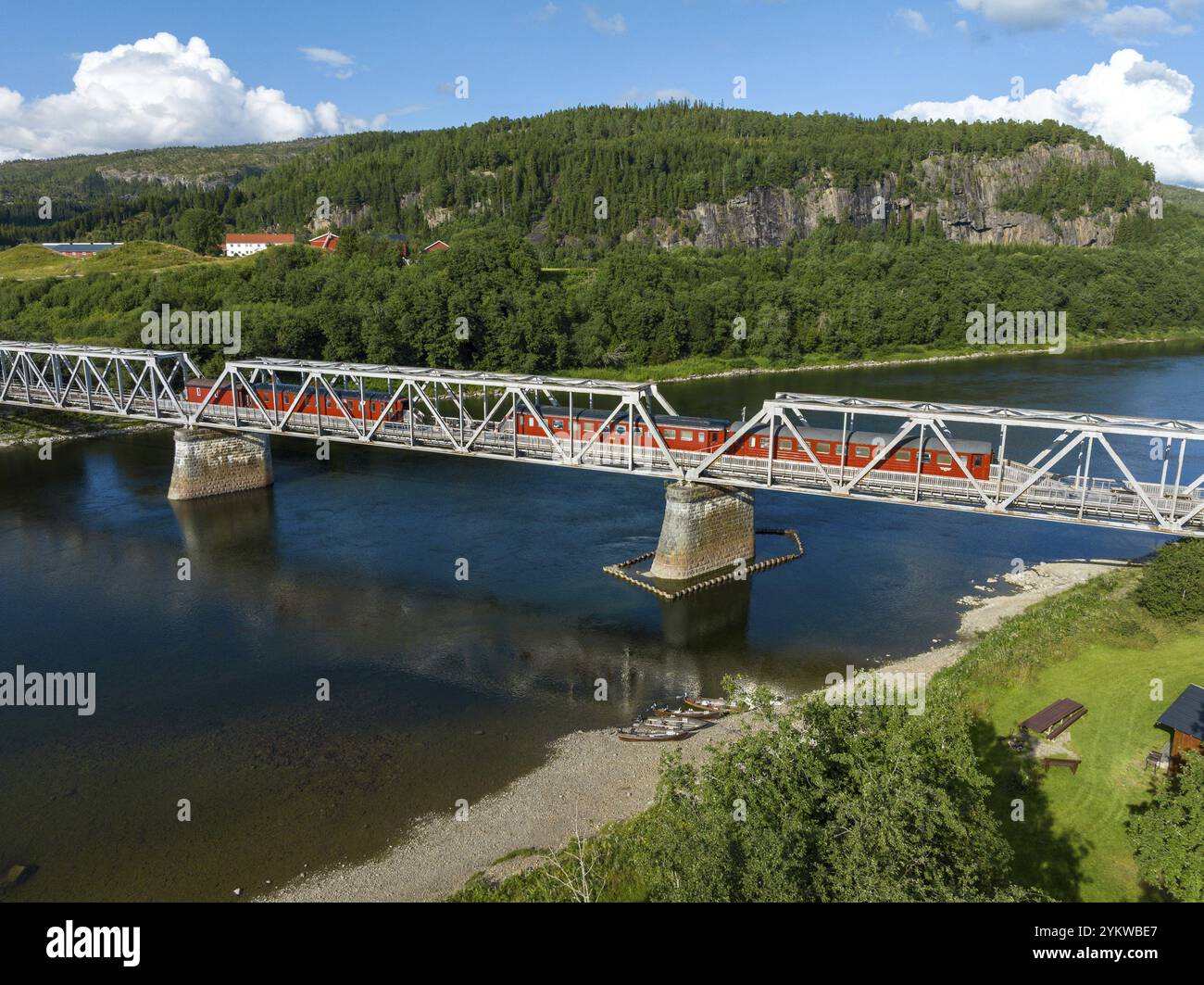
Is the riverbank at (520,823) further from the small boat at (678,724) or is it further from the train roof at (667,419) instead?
the train roof at (667,419)

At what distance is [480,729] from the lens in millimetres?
31625

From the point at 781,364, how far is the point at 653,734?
90.5 m

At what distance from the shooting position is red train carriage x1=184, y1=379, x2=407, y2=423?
187 ft

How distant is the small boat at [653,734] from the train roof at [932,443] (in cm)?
1749

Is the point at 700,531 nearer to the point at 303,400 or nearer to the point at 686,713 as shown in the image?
the point at 686,713

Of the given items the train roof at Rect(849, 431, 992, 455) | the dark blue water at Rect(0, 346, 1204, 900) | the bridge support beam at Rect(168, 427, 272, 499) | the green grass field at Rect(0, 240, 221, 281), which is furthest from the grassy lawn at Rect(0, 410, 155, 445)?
the train roof at Rect(849, 431, 992, 455)

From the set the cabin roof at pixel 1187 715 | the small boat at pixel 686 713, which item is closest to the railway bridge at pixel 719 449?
the cabin roof at pixel 1187 715

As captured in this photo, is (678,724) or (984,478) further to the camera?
(984,478)

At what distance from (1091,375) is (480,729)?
316 ft

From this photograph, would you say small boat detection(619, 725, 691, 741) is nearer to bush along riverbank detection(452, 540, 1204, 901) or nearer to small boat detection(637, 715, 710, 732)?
small boat detection(637, 715, 710, 732)

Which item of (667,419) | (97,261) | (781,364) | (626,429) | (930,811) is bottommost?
(930,811)

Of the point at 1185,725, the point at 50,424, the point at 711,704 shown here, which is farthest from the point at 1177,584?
the point at 50,424

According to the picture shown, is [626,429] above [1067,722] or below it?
above

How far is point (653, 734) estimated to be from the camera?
30.6m
